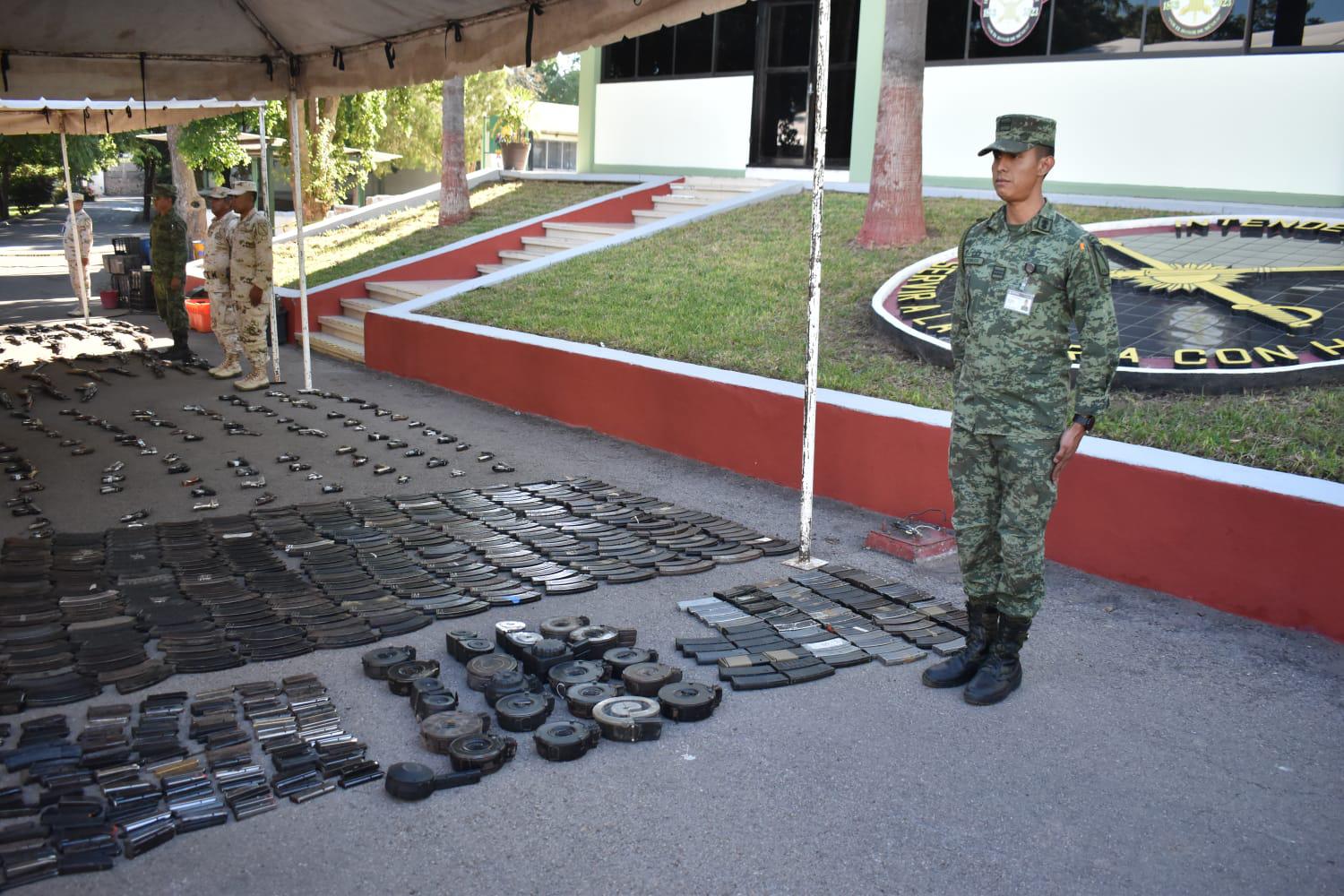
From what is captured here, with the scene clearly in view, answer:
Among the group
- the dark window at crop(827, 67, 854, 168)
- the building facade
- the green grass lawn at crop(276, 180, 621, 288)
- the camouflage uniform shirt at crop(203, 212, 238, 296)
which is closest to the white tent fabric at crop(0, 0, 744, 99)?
the camouflage uniform shirt at crop(203, 212, 238, 296)

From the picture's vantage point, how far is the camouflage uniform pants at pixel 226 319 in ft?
37.0

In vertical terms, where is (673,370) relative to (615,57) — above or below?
below

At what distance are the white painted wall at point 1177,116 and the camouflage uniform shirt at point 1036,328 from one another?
10.3 meters

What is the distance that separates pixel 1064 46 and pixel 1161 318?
768 cm

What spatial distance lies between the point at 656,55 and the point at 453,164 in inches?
193

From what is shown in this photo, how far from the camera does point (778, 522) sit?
6.64 m

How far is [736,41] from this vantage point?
1872 cm

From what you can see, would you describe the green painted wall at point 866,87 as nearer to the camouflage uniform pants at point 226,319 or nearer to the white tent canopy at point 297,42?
the white tent canopy at point 297,42

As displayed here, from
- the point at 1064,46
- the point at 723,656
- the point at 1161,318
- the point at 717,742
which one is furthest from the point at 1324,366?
the point at 1064,46

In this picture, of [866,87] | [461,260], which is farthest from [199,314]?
[866,87]

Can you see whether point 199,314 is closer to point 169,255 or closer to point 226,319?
point 169,255

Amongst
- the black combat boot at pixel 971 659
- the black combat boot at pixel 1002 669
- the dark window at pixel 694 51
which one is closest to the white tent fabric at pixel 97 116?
the dark window at pixel 694 51

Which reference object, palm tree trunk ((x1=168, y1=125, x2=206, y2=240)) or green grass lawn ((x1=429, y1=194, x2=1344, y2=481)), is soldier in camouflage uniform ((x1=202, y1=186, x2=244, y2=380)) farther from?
palm tree trunk ((x1=168, y1=125, x2=206, y2=240))

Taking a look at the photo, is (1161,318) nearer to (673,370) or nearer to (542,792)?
(673,370)
